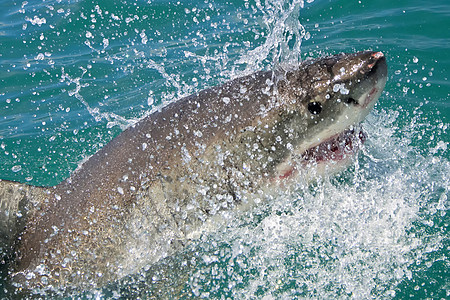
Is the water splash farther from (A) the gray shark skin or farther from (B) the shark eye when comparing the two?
(B) the shark eye

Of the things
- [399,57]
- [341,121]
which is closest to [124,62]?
[399,57]

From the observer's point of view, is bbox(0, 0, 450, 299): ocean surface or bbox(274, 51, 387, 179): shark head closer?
bbox(274, 51, 387, 179): shark head

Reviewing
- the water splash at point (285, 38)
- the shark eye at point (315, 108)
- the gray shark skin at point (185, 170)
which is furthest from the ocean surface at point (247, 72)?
the shark eye at point (315, 108)

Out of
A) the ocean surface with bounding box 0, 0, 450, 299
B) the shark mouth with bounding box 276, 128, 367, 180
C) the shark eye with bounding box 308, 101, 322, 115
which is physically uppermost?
the shark eye with bounding box 308, 101, 322, 115

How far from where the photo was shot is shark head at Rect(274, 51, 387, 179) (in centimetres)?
275

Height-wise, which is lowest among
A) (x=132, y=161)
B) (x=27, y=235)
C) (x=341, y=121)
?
(x=27, y=235)

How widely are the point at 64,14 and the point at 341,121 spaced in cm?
588

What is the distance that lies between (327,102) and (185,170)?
866 millimetres

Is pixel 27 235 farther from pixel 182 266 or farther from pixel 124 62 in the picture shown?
pixel 124 62

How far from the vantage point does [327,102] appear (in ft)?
9.02

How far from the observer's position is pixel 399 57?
561 centimetres

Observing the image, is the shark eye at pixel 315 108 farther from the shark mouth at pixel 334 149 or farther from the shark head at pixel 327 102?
the shark mouth at pixel 334 149

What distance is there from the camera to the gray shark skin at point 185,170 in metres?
2.79

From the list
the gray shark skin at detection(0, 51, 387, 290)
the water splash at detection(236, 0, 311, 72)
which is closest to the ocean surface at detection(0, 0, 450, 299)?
the water splash at detection(236, 0, 311, 72)
